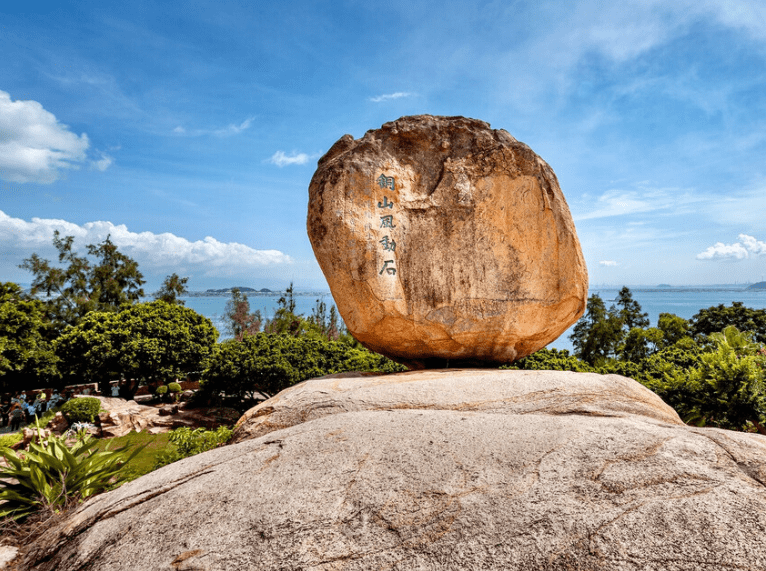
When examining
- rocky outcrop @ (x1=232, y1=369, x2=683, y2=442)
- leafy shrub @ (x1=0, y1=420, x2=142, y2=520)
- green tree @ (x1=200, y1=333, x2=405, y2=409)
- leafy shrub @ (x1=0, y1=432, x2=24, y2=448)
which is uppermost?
rocky outcrop @ (x1=232, y1=369, x2=683, y2=442)

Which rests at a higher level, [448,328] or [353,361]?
[448,328]

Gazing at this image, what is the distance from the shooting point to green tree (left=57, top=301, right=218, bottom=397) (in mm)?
18891

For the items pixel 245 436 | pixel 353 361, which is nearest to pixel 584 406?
pixel 245 436

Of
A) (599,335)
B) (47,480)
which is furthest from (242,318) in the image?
(47,480)

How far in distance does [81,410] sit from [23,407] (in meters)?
5.84

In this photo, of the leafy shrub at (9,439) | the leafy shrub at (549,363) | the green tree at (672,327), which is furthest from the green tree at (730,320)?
the leafy shrub at (9,439)

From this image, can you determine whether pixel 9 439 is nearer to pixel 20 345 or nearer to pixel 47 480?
pixel 47 480

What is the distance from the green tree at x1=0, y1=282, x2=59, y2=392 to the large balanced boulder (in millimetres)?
16229

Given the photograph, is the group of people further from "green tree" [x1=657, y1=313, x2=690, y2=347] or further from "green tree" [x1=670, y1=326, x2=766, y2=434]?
"green tree" [x1=657, y1=313, x2=690, y2=347]

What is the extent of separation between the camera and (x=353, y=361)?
1480 centimetres

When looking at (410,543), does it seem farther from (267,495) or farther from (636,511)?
(636,511)

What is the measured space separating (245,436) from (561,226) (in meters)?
6.04

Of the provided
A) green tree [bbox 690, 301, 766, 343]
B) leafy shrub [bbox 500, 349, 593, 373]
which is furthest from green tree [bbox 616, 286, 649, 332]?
leafy shrub [bbox 500, 349, 593, 373]

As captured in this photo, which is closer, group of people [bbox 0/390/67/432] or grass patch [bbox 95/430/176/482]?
grass patch [bbox 95/430/176/482]
